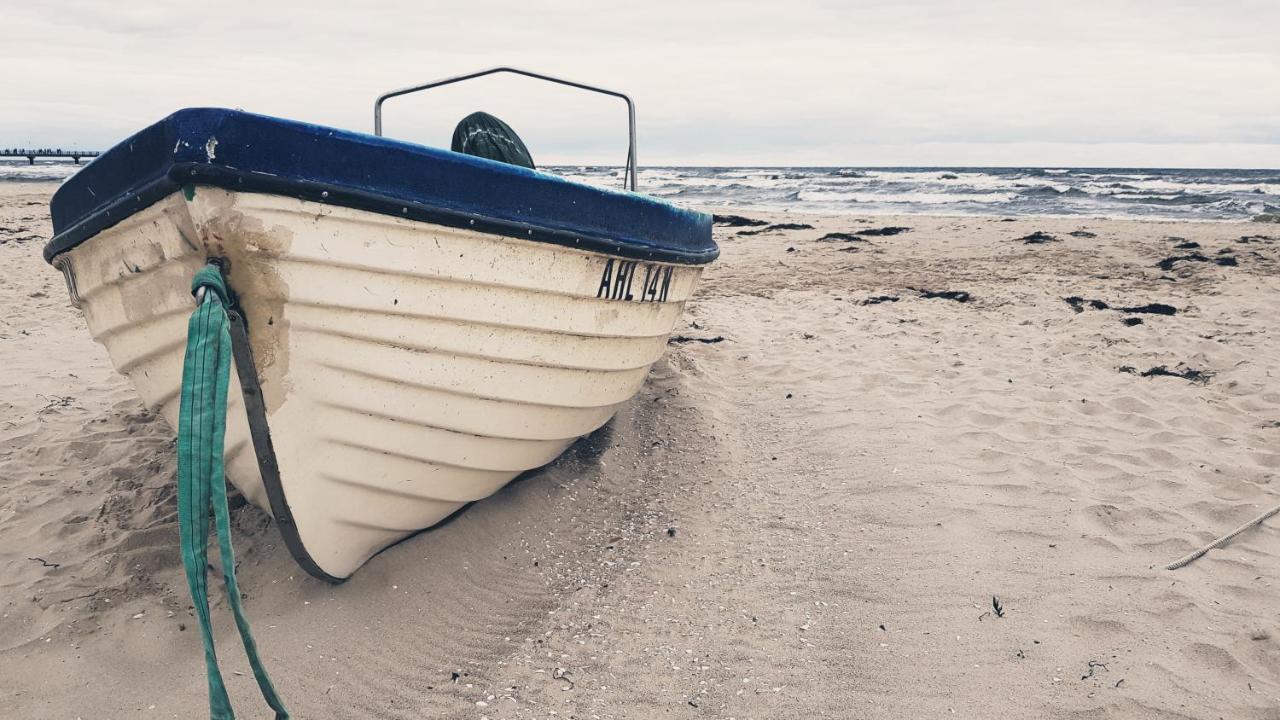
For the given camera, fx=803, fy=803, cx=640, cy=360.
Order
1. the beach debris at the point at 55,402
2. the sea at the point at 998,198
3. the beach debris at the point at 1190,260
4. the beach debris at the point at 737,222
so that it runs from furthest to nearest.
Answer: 1. the sea at the point at 998,198
2. the beach debris at the point at 737,222
3. the beach debris at the point at 1190,260
4. the beach debris at the point at 55,402

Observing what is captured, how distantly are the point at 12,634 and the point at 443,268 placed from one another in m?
1.90

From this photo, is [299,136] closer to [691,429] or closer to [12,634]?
[12,634]

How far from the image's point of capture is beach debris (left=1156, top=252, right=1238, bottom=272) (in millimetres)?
8352

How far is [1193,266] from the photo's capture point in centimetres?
828

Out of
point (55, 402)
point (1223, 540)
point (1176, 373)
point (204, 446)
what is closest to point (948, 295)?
point (1176, 373)

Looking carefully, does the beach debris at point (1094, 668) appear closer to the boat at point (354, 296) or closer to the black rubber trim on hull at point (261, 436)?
the boat at point (354, 296)

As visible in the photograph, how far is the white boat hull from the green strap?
16 cm

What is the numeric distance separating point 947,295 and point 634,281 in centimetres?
537

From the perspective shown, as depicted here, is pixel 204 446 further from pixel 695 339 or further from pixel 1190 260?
pixel 1190 260

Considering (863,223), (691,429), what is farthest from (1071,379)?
(863,223)

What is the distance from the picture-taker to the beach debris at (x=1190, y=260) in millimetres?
8352

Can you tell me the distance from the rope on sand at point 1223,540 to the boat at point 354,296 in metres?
2.20

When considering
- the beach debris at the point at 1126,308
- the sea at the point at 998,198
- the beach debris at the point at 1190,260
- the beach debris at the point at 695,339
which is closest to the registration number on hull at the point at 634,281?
the beach debris at the point at 695,339

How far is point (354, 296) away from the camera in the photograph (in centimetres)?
229
